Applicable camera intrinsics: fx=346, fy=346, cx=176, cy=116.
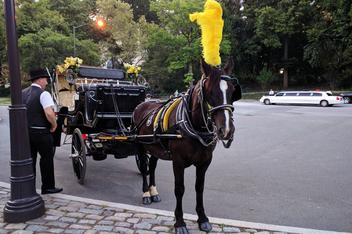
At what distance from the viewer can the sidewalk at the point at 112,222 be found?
455cm

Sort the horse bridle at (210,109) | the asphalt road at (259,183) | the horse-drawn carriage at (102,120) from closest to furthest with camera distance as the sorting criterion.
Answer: the horse bridle at (210,109) → the asphalt road at (259,183) → the horse-drawn carriage at (102,120)

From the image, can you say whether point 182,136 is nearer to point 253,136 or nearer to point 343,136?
point 253,136

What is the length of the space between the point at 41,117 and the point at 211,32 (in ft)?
11.2

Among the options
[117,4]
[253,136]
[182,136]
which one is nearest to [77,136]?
[182,136]

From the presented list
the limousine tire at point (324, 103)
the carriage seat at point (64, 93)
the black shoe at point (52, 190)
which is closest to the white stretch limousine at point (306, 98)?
the limousine tire at point (324, 103)

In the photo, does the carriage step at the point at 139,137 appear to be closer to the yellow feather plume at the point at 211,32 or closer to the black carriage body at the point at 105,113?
the black carriage body at the point at 105,113

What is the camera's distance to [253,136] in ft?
44.3

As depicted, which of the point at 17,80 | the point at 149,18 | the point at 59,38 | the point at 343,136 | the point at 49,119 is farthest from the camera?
the point at 149,18

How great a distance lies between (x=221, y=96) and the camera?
149 inches

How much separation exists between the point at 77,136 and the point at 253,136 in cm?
807

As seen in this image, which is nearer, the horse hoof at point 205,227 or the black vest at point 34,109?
the horse hoof at point 205,227

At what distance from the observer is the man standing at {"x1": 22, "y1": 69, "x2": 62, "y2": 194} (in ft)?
19.0

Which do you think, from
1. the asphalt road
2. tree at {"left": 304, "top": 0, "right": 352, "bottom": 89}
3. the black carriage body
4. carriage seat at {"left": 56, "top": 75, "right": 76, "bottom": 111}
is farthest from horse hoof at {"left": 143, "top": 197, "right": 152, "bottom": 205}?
tree at {"left": 304, "top": 0, "right": 352, "bottom": 89}

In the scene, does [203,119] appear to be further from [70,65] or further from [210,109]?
[70,65]
